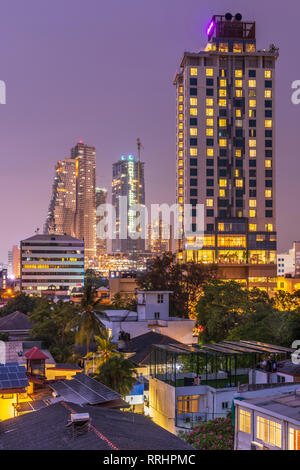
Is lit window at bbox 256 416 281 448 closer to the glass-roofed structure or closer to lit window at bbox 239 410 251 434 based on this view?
lit window at bbox 239 410 251 434

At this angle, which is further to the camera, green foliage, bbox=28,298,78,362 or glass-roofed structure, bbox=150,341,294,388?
green foliage, bbox=28,298,78,362

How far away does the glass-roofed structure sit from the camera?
29734 mm

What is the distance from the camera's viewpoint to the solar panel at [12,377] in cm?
2216

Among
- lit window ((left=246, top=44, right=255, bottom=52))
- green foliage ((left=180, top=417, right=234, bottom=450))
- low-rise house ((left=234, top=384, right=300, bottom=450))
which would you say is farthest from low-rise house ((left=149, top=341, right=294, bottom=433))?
lit window ((left=246, top=44, right=255, bottom=52))

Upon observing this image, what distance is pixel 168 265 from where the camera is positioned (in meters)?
76.2

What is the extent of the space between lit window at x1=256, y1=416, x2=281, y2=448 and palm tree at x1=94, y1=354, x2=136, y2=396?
12.1 meters

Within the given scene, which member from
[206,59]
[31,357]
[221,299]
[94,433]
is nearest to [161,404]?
[31,357]

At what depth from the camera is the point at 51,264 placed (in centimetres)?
15838

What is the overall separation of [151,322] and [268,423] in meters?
30.4

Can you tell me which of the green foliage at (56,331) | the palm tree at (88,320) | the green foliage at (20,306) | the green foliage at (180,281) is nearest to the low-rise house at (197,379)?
the palm tree at (88,320)

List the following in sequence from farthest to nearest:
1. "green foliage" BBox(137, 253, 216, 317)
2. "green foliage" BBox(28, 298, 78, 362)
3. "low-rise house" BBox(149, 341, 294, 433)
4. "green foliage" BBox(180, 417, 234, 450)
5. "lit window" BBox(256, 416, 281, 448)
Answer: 1. "green foliage" BBox(137, 253, 216, 317)
2. "green foliage" BBox(28, 298, 78, 362)
3. "low-rise house" BBox(149, 341, 294, 433)
4. "green foliage" BBox(180, 417, 234, 450)
5. "lit window" BBox(256, 416, 281, 448)

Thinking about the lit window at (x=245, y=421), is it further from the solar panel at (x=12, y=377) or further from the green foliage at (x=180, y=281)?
the green foliage at (x=180, y=281)

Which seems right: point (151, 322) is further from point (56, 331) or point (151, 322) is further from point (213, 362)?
point (213, 362)

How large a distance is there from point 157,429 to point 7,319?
43726 mm
